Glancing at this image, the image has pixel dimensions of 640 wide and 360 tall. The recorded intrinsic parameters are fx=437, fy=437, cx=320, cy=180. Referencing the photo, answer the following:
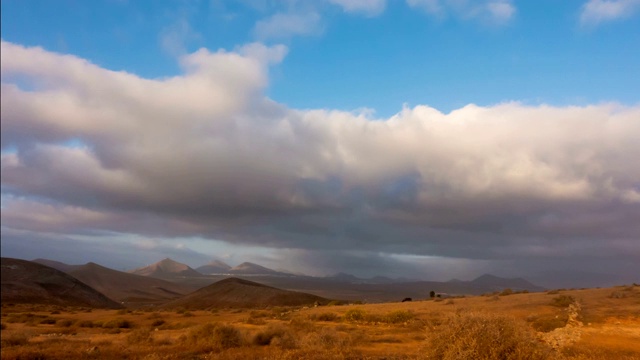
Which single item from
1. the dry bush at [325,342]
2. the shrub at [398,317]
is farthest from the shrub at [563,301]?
the dry bush at [325,342]

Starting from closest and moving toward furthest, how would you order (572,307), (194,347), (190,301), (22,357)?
1. (22,357)
2. (194,347)
3. (572,307)
4. (190,301)

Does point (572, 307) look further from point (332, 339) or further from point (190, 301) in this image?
point (190, 301)

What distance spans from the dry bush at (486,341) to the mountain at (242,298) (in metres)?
58.2

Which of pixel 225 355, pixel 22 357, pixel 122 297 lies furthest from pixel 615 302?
pixel 122 297

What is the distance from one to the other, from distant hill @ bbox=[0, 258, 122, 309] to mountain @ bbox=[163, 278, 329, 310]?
630 inches

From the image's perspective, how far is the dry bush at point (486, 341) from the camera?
1152 cm

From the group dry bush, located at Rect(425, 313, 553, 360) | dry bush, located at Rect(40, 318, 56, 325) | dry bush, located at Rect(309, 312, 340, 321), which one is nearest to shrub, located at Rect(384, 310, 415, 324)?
dry bush, located at Rect(309, 312, 340, 321)

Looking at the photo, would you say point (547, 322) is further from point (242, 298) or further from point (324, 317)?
point (242, 298)

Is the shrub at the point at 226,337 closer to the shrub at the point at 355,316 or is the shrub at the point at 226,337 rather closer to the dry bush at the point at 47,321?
the shrub at the point at 355,316

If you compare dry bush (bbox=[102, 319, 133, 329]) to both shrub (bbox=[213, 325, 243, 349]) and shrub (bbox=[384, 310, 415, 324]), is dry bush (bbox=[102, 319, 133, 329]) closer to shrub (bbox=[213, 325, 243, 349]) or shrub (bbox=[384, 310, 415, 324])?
shrub (bbox=[213, 325, 243, 349])

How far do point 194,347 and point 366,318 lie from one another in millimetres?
15501

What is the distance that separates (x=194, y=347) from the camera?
18.6 meters

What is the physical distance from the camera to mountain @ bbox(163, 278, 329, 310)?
72562 millimetres

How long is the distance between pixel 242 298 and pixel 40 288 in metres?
35.7
